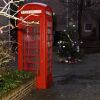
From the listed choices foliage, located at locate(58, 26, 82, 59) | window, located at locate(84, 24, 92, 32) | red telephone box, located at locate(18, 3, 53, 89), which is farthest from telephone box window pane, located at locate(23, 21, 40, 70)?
window, located at locate(84, 24, 92, 32)

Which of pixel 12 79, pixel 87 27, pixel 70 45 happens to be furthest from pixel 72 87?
pixel 87 27

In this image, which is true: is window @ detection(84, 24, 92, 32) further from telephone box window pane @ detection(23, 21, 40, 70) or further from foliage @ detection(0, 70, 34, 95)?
foliage @ detection(0, 70, 34, 95)

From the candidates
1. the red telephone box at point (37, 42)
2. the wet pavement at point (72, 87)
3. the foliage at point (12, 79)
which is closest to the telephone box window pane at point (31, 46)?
the red telephone box at point (37, 42)

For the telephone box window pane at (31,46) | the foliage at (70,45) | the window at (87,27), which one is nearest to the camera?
the telephone box window pane at (31,46)

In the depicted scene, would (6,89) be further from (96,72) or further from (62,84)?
(96,72)

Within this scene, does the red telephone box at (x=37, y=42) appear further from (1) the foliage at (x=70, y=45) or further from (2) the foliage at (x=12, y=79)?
(1) the foliage at (x=70, y=45)

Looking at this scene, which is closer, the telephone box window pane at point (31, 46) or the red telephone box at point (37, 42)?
the red telephone box at point (37, 42)

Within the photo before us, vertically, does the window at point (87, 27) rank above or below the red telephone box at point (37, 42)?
above

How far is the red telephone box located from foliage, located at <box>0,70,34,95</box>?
60cm

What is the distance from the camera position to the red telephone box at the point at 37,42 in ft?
39.5

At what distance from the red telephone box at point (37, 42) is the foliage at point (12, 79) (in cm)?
60

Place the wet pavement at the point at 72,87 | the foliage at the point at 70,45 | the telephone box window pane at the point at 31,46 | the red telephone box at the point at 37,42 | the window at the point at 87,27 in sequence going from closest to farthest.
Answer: the wet pavement at the point at 72,87
the red telephone box at the point at 37,42
the telephone box window pane at the point at 31,46
the foliage at the point at 70,45
the window at the point at 87,27

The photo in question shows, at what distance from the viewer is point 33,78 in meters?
11.5

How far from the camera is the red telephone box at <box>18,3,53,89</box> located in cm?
1204
